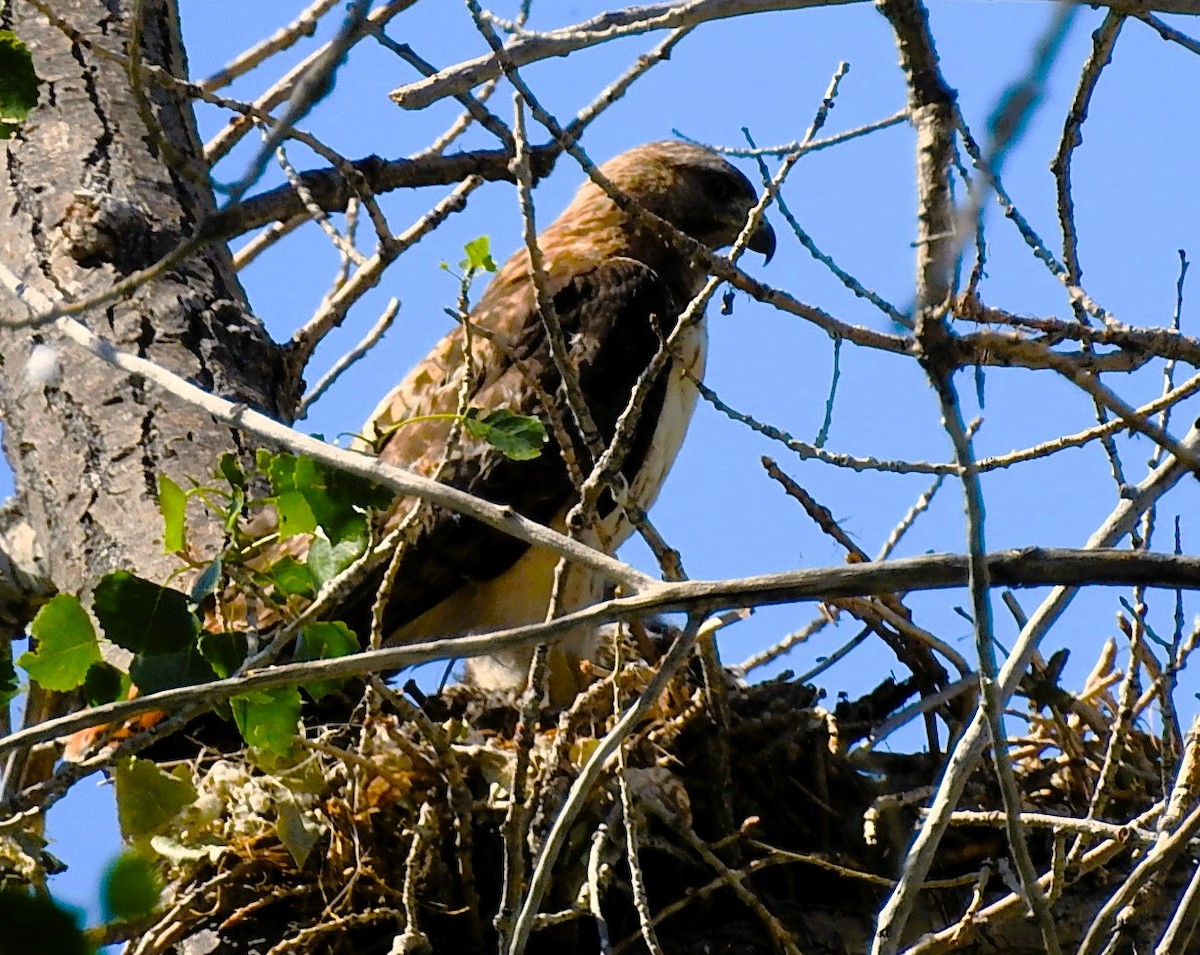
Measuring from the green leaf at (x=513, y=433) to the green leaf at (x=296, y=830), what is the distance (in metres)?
0.96

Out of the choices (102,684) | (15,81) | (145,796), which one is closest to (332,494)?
(102,684)

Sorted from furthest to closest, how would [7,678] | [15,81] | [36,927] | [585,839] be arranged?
[585,839], [15,81], [7,678], [36,927]

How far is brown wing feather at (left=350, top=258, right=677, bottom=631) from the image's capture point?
15.1ft

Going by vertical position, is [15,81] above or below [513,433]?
above

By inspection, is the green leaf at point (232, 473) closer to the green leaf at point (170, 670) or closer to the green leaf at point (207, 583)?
the green leaf at point (207, 583)

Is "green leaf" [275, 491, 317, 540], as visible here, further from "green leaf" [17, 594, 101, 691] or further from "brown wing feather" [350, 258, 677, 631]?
"brown wing feather" [350, 258, 677, 631]

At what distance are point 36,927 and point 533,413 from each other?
3588mm

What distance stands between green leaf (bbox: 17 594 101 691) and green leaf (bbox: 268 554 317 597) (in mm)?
347

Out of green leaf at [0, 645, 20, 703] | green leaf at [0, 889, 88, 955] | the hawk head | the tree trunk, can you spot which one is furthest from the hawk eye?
green leaf at [0, 889, 88, 955]

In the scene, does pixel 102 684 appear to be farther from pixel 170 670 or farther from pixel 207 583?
pixel 207 583

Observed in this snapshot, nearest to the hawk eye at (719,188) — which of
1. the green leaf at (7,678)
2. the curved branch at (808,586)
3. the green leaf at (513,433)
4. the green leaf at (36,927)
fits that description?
the green leaf at (513,433)

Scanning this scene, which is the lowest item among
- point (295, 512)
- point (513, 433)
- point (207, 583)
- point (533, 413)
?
point (207, 583)

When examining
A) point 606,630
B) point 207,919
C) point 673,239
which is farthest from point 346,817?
point 606,630

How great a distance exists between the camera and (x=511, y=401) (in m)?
4.98
